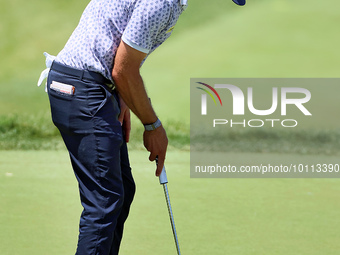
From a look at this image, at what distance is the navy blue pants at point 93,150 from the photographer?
69.0 inches

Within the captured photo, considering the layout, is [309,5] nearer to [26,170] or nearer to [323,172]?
[323,172]

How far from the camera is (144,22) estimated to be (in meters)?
1.64

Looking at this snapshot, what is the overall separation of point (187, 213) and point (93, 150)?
1.57m

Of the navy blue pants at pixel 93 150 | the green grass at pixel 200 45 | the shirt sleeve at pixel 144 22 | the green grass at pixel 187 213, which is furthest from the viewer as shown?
the green grass at pixel 200 45

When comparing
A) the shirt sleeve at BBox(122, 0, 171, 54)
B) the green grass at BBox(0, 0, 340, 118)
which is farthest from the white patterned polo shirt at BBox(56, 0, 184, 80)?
the green grass at BBox(0, 0, 340, 118)

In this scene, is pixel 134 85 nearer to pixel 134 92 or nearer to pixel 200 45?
pixel 134 92

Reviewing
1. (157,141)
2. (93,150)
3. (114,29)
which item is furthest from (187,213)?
(114,29)

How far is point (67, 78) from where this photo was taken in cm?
178

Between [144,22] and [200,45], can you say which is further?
[200,45]

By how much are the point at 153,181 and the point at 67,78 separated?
2.22 m

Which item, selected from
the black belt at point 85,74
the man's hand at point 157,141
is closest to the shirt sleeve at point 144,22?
the black belt at point 85,74

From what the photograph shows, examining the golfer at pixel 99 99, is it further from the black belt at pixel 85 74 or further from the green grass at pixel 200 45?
the green grass at pixel 200 45

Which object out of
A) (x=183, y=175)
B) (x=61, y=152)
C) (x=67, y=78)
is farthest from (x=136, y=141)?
(x=67, y=78)

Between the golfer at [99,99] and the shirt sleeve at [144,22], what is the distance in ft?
0.06
